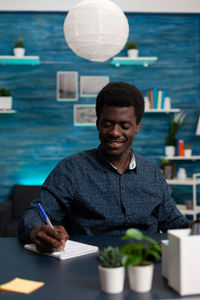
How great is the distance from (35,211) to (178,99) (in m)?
3.53

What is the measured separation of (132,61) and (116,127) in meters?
3.07

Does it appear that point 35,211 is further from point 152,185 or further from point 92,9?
point 92,9

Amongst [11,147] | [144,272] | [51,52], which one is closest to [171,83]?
[51,52]

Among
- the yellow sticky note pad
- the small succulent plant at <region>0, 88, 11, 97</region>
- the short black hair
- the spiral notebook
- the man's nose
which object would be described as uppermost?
the small succulent plant at <region>0, 88, 11, 97</region>

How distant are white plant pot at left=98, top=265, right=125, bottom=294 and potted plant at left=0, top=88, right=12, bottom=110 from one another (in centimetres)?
370

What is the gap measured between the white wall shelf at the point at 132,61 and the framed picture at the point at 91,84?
242mm

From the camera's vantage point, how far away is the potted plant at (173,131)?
4.42 m

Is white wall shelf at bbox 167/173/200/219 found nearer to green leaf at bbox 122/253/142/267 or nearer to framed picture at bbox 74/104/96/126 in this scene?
framed picture at bbox 74/104/96/126

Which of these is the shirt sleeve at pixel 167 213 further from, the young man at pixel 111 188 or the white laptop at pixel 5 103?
the white laptop at pixel 5 103

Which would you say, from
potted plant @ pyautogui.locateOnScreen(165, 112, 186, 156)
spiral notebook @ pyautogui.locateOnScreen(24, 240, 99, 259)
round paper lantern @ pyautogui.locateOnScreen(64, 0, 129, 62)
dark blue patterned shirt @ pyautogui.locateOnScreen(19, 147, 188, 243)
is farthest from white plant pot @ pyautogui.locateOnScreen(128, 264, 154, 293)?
potted plant @ pyautogui.locateOnScreen(165, 112, 186, 156)

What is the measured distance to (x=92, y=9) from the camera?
2564mm

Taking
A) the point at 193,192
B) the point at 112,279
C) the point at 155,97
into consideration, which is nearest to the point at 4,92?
the point at 155,97

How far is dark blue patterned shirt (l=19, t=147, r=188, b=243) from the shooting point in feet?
5.06

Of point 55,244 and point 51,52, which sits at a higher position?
point 51,52
